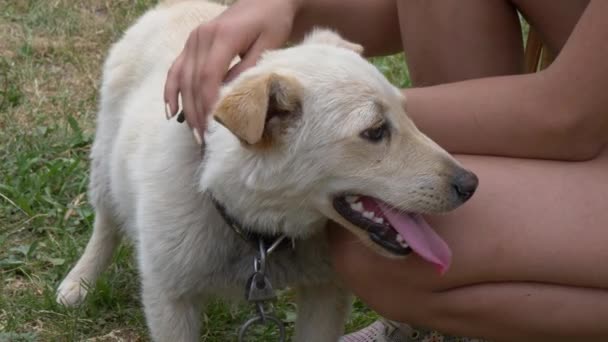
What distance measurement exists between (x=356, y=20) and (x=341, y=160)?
0.88m

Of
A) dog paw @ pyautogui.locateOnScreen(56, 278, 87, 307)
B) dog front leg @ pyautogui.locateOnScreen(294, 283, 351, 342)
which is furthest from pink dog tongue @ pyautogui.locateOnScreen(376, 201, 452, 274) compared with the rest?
dog paw @ pyautogui.locateOnScreen(56, 278, 87, 307)

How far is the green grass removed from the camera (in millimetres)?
2949

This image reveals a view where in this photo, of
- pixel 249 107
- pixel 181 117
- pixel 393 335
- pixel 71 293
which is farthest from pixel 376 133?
pixel 71 293

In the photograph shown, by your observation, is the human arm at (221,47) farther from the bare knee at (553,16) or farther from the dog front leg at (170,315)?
the bare knee at (553,16)

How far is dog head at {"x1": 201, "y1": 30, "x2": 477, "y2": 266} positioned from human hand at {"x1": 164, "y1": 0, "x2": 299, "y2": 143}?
3.5 inches

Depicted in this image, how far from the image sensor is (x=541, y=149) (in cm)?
228

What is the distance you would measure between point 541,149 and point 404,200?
16.2 inches

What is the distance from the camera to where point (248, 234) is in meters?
2.31

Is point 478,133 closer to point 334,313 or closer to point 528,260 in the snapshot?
point 528,260

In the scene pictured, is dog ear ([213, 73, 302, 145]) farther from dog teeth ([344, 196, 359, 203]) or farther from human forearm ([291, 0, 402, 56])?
human forearm ([291, 0, 402, 56])

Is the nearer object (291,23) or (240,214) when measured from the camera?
(240,214)

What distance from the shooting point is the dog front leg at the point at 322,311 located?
2.57 metres

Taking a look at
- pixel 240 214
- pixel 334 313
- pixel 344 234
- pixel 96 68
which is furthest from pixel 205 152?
pixel 96 68

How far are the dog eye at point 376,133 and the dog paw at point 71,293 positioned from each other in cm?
131
